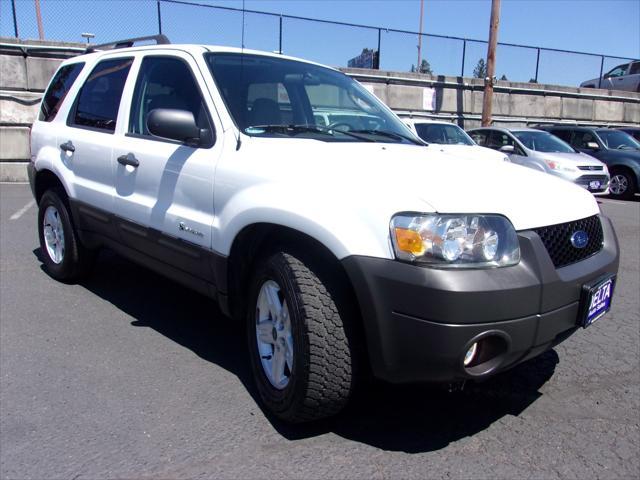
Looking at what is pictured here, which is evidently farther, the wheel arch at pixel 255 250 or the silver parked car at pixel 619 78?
the silver parked car at pixel 619 78

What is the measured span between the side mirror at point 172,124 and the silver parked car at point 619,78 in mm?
25306

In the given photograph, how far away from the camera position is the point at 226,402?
3004mm

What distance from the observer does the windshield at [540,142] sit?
1185cm

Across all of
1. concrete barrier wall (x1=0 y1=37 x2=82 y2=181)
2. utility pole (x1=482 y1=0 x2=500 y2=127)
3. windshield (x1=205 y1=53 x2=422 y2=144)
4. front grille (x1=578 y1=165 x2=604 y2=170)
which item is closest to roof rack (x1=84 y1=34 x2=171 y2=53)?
windshield (x1=205 y1=53 x2=422 y2=144)

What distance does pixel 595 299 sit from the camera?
8.67 ft

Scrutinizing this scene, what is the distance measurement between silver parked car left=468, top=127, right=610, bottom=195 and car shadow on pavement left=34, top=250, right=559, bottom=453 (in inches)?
330

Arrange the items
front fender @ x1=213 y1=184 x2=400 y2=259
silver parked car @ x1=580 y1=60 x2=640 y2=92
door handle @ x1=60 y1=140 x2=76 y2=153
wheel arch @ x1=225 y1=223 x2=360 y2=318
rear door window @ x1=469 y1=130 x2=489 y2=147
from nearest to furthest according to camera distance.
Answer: front fender @ x1=213 y1=184 x2=400 y2=259 → wheel arch @ x1=225 y1=223 x2=360 y2=318 → door handle @ x1=60 y1=140 x2=76 y2=153 → rear door window @ x1=469 y1=130 x2=489 y2=147 → silver parked car @ x1=580 y1=60 x2=640 y2=92

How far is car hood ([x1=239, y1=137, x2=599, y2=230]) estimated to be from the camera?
2287 millimetres

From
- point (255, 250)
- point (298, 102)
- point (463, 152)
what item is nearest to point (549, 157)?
point (463, 152)

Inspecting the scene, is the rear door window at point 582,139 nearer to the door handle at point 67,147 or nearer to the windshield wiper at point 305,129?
the windshield wiper at point 305,129

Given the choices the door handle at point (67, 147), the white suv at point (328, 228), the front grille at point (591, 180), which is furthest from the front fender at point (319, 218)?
the front grille at point (591, 180)

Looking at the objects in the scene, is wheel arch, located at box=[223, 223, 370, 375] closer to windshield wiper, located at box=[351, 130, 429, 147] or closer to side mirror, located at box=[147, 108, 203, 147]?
side mirror, located at box=[147, 108, 203, 147]

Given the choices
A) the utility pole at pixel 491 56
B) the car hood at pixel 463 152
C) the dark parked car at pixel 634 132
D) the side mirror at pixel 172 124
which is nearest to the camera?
the side mirror at pixel 172 124

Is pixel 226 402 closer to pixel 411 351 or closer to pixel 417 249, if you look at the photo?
pixel 411 351
